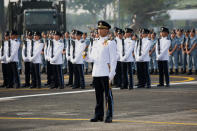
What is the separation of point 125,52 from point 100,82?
23.5 feet

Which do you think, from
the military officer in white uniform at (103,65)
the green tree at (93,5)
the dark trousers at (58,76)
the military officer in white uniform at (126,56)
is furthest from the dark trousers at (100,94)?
the green tree at (93,5)

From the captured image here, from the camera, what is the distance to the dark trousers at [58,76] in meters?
19.6

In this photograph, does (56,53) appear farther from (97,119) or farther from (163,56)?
(97,119)

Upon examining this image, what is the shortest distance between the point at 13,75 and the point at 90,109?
23.6ft

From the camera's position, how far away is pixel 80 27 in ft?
133

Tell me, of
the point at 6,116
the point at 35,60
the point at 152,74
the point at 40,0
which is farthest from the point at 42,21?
the point at 6,116

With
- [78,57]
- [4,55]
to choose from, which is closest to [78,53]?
[78,57]

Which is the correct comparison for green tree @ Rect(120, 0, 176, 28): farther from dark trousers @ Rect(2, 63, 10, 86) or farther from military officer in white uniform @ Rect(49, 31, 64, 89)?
military officer in white uniform @ Rect(49, 31, 64, 89)

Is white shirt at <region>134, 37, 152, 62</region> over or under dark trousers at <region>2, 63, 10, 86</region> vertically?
over

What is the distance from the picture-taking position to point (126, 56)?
18891 mm

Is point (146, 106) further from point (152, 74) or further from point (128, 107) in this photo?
point (152, 74)

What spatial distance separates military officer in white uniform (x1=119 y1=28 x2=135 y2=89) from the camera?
1889cm

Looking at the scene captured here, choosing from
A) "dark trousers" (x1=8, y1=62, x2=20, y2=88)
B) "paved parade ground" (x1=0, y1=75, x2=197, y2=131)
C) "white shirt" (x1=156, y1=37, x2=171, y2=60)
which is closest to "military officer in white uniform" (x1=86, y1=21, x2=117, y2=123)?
"paved parade ground" (x1=0, y1=75, x2=197, y2=131)

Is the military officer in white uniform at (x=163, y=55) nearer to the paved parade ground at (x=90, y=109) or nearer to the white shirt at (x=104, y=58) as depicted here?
the paved parade ground at (x=90, y=109)
